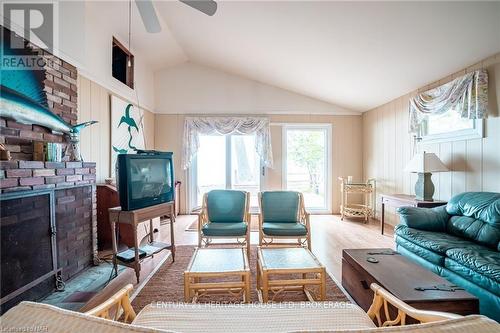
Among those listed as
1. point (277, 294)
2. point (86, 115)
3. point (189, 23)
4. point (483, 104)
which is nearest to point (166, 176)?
point (86, 115)

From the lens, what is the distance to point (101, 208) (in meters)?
3.22

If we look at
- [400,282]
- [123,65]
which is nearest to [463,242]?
[400,282]

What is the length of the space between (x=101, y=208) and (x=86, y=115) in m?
1.19

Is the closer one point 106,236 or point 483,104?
point 483,104

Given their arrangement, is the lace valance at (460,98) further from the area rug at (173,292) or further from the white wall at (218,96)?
the area rug at (173,292)

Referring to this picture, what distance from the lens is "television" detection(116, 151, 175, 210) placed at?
246 centimetres

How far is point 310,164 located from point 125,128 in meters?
3.77

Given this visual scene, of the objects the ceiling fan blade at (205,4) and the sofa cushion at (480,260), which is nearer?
the sofa cushion at (480,260)

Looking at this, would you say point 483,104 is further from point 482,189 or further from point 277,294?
point 277,294

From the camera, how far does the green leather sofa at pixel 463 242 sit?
1.77 metres

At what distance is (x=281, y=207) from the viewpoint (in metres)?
3.20

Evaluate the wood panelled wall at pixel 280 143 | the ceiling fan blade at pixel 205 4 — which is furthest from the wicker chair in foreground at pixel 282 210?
the wood panelled wall at pixel 280 143

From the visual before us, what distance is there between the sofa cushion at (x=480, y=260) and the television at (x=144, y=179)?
284cm

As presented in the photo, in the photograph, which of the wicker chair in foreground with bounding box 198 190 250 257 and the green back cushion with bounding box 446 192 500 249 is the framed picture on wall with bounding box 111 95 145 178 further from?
the green back cushion with bounding box 446 192 500 249
